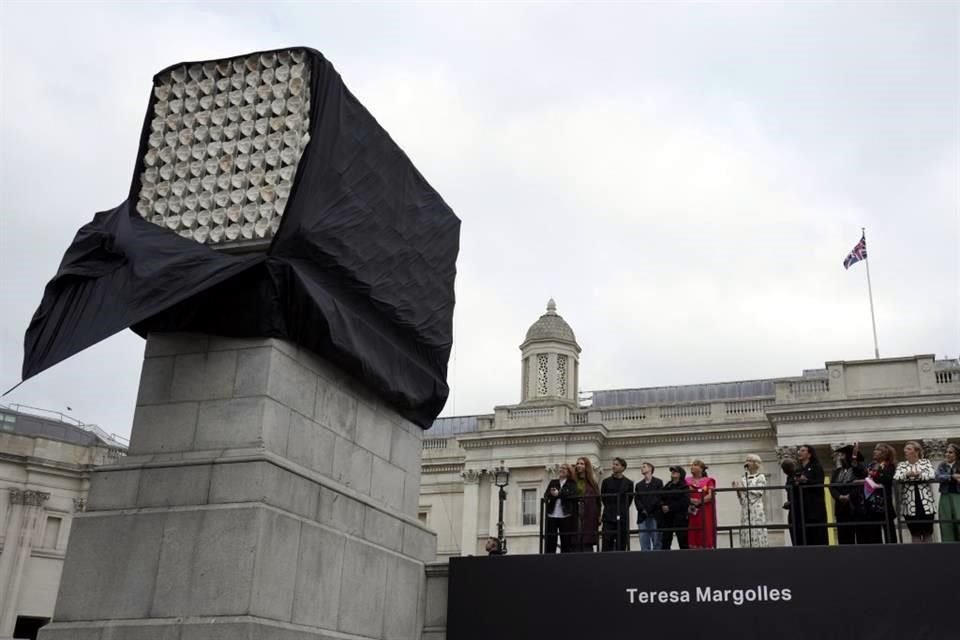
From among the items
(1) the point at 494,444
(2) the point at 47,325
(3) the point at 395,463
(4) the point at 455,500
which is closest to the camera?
(2) the point at 47,325

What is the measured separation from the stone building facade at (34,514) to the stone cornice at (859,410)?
38119mm

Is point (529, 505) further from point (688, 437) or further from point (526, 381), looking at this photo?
point (688, 437)

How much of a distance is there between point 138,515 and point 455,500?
164 feet

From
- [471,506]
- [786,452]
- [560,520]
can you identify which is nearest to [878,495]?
[560,520]

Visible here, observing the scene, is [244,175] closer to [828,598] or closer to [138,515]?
[138,515]

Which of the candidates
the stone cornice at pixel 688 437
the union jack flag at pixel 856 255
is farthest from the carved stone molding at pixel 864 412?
the union jack flag at pixel 856 255

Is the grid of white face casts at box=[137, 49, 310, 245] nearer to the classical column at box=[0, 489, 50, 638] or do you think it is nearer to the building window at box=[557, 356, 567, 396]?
the building window at box=[557, 356, 567, 396]

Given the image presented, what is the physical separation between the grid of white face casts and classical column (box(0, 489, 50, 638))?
170ft

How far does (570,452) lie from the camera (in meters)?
53.5

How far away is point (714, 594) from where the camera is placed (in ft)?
36.8

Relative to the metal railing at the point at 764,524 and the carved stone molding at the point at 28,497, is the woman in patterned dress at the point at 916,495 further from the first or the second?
the carved stone molding at the point at 28,497

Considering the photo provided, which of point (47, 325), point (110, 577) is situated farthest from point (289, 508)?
point (47, 325)

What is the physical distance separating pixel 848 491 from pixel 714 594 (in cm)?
264

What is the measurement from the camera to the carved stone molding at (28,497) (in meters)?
56.8
